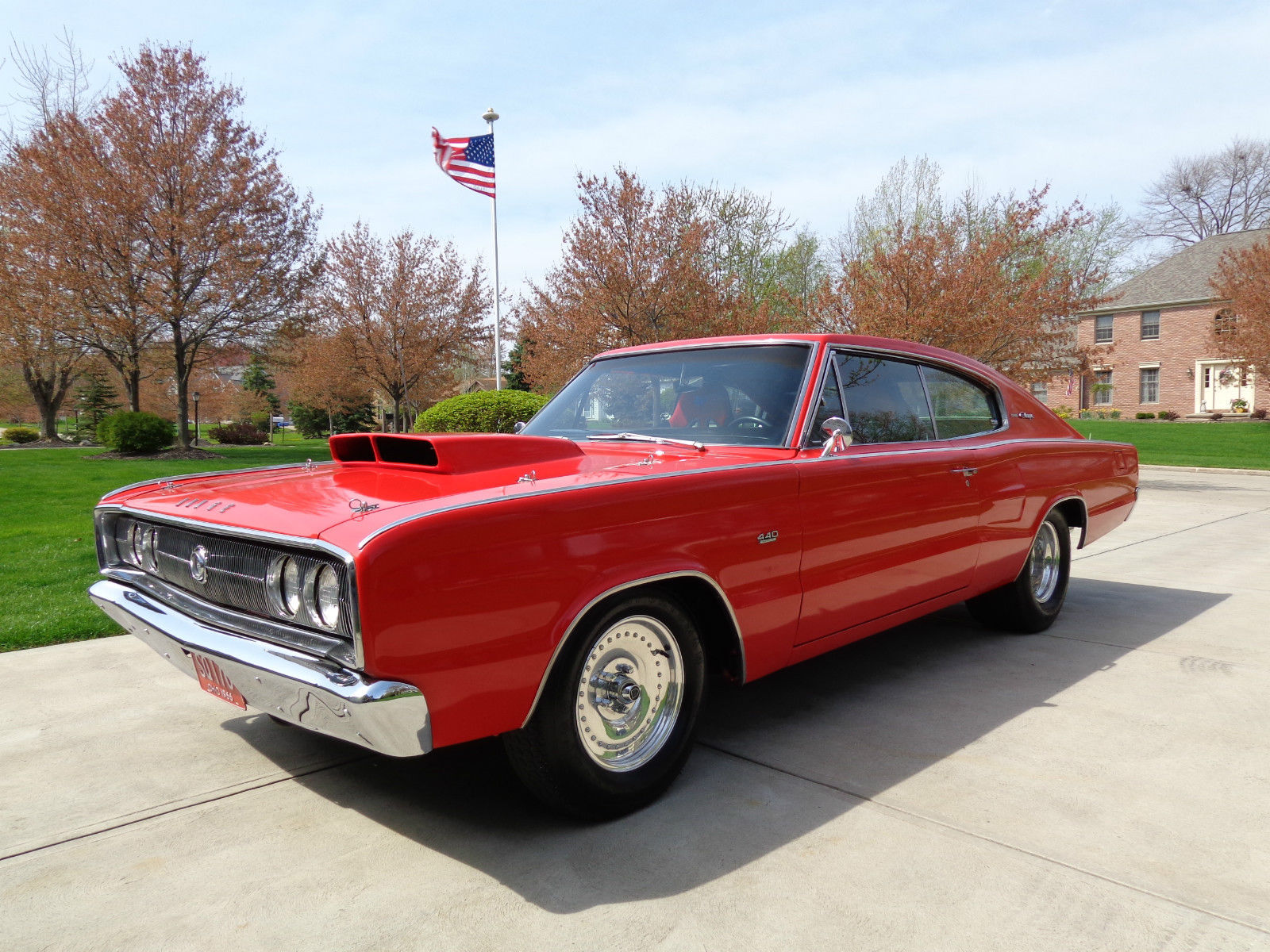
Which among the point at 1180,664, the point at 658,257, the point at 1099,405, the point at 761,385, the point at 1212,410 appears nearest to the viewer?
the point at 761,385

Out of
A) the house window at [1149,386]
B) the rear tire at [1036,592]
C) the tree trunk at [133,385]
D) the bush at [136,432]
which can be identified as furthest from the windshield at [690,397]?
the house window at [1149,386]

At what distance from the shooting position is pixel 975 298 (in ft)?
44.7

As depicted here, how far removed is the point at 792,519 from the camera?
3.27m

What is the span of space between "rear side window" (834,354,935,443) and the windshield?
0.30m

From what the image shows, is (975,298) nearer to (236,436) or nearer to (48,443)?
(48,443)

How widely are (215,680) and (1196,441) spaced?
95.3 feet

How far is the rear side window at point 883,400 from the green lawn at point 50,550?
4381mm

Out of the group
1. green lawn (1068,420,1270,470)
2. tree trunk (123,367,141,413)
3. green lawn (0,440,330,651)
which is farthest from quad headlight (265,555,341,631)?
tree trunk (123,367,141,413)

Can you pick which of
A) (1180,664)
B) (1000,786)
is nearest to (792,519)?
(1000,786)

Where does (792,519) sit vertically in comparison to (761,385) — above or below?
below

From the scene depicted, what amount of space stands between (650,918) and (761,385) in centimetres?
218

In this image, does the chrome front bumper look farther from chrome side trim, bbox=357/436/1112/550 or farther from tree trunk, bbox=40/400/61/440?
tree trunk, bbox=40/400/61/440

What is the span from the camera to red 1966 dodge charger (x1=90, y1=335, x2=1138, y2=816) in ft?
7.68

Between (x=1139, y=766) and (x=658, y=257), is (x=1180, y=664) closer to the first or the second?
(x=1139, y=766)
